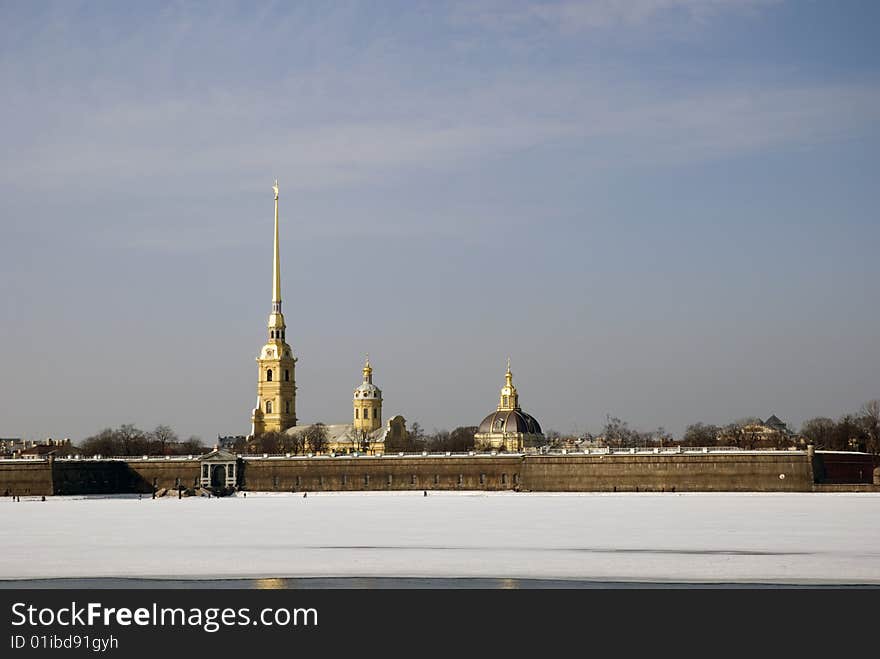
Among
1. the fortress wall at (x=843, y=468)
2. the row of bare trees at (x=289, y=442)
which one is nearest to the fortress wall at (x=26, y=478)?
the row of bare trees at (x=289, y=442)

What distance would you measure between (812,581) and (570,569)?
5.38 metres

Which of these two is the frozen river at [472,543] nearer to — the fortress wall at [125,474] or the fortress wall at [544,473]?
the fortress wall at [544,473]

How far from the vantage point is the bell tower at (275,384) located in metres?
164

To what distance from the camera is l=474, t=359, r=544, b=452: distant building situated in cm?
Result: 15754

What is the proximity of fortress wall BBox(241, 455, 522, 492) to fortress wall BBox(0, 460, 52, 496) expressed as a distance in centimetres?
1441

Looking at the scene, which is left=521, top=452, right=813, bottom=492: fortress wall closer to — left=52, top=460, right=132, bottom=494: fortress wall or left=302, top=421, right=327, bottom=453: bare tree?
left=52, top=460, right=132, bottom=494: fortress wall

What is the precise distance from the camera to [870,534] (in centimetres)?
3925

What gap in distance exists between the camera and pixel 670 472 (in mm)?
84188

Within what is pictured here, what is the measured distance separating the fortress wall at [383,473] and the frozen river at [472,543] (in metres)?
31.9

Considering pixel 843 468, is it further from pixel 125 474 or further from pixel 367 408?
pixel 367 408

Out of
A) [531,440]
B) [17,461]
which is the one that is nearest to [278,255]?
[531,440]

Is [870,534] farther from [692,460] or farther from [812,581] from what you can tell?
[692,460]

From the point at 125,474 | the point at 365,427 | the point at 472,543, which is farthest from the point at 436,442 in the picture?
A: the point at 472,543
